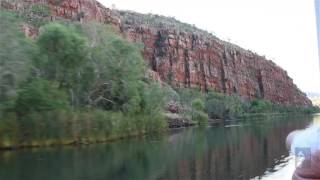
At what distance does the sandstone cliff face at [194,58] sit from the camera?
429 ft

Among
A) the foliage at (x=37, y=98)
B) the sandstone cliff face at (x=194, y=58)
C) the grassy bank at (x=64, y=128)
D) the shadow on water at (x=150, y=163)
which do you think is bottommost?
the shadow on water at (x=150, y=163)

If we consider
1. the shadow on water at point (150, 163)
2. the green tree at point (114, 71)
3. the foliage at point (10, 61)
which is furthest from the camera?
the green tree at point (114, 71)

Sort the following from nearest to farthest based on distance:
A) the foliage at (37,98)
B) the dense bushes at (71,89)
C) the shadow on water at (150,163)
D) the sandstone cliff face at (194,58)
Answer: the shadow on water at (150,163) < the dense bushes at (71,89) < the foliage at (37,98) < the sandstone cliff face at (194,58)

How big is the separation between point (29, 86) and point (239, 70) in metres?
144

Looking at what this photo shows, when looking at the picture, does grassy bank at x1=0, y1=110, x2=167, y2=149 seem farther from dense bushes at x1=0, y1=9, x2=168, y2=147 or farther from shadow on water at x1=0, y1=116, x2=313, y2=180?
shadow on water at x1=0, y1=116, x2=313, y2=180

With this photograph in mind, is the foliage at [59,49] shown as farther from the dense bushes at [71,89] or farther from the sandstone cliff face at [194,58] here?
the sandstone cliff face at [194,58]

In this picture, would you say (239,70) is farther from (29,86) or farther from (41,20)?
(29,86)

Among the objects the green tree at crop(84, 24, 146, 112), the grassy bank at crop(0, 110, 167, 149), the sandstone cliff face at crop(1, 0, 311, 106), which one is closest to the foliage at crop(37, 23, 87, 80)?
the green tree at crop(84, 24, 146, 112)

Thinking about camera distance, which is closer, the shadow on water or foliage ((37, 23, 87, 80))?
the shadow on water

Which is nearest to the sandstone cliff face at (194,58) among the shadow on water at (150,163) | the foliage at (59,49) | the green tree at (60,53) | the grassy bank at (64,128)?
the green tree at (60,53)

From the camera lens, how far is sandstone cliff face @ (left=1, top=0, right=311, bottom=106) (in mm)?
130625

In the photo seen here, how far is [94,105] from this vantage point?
52.5 m

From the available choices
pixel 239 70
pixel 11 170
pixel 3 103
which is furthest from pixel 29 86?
pixel 239 70

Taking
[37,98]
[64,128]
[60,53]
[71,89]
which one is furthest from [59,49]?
[64,128]
